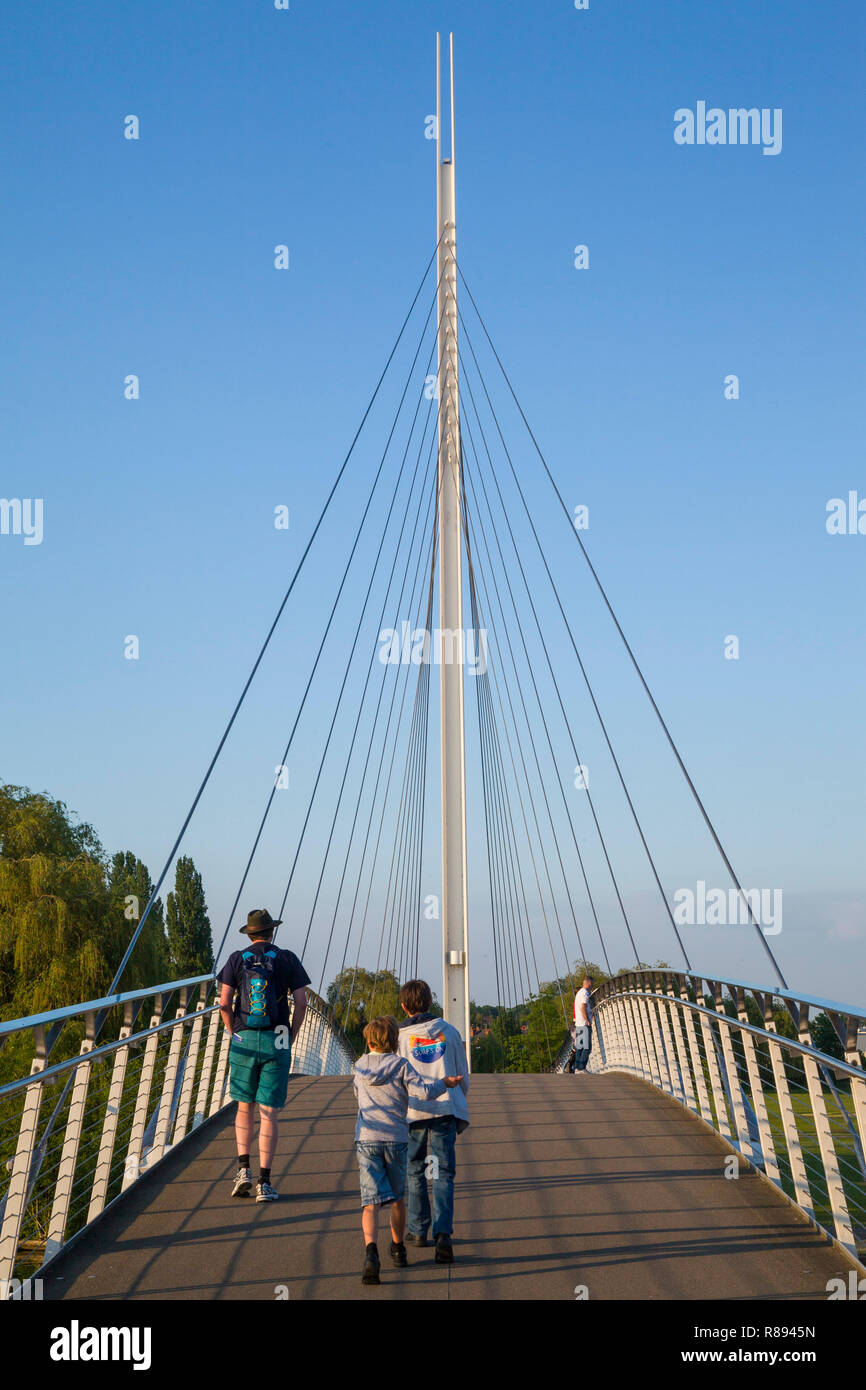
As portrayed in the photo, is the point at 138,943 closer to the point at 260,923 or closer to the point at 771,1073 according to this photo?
the point at 771,1073

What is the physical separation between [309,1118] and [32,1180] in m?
4.07

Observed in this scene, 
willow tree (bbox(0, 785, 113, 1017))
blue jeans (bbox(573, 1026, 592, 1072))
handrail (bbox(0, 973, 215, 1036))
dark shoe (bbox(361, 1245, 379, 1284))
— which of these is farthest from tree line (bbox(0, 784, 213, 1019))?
dark shoe (bbox(361, 1245, 379, 1284))

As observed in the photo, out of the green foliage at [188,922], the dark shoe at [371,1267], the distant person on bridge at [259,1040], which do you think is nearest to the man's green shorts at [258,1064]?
the distant person on bridge at [259,1040]

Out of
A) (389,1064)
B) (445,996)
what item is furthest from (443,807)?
(389,1064)

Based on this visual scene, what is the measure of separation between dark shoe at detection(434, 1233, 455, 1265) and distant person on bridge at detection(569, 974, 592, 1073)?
11098 millimetres

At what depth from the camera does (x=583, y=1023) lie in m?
15.7

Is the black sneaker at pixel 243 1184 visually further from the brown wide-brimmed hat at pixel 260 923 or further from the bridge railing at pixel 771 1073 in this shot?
the bridge railing at pixel 771 1073

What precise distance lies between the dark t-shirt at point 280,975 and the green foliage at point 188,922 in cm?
5697

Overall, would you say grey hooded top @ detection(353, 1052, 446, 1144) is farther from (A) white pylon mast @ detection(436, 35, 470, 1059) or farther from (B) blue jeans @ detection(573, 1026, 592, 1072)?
(B) blue jeans @ detection(573, 1026, 592, 1072)

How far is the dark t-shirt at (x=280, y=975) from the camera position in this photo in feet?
19.5

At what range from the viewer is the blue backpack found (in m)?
5.88

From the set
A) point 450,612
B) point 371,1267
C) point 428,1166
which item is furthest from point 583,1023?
point 371,1267
